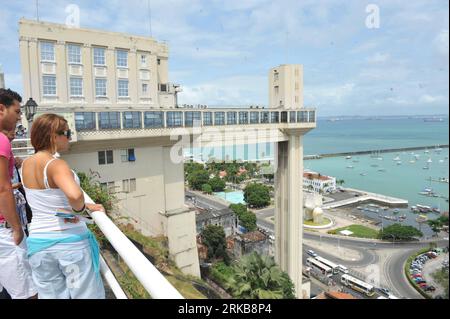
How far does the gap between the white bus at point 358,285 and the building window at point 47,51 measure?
915 inches

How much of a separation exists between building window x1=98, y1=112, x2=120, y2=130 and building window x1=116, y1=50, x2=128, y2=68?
271cm

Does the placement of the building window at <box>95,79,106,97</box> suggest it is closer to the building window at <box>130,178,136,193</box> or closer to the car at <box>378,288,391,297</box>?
the building window at <box>130,178,136,193</box>

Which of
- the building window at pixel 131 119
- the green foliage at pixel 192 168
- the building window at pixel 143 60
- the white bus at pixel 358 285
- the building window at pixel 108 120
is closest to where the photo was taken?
the building window at pixel 108 120

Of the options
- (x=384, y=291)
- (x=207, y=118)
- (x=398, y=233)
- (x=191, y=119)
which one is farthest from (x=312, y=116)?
(x=398, y=233)

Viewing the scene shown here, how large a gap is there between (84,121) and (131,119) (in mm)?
1762

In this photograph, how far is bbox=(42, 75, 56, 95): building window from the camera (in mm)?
11414

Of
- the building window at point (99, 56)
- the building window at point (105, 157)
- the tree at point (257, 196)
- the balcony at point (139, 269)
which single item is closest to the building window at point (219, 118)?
the building window at point (105, 157)

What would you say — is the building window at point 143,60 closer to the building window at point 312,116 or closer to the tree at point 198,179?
the building window at point 312,116

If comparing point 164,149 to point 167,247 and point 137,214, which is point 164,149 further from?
point 167,247

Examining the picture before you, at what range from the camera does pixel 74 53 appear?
11969 mm

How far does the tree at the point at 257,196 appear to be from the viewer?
139 feet

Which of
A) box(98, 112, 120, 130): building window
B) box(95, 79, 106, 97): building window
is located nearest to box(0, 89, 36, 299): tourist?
box(98, 112, 120, 130): building window


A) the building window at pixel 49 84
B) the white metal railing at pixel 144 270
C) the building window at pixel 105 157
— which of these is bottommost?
the building window at pixel 105 157

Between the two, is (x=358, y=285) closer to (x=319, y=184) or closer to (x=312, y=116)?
(x=312, y=116)
